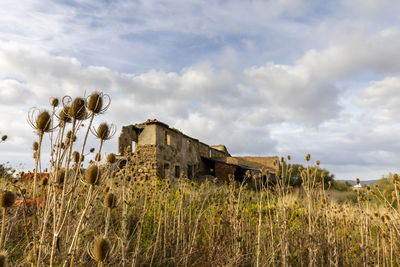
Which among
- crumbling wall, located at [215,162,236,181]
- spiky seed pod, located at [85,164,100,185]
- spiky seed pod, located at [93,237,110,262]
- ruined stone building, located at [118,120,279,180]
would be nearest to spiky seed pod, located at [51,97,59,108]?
spiky seed pod, located at [85,164,100,185]

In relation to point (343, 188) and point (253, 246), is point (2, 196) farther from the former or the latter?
point (343, 188)

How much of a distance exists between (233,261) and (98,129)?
7.20 feet

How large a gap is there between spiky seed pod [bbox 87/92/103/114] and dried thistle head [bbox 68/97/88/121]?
41 millimetres

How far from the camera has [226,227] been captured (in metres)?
4.55

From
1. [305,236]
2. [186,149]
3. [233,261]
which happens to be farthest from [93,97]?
[186,149]

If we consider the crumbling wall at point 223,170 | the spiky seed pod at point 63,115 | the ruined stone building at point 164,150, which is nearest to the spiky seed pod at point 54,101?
the spiky seed pod at point 63,115

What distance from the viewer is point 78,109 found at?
1916 millimetres

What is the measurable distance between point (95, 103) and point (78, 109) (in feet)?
0.36

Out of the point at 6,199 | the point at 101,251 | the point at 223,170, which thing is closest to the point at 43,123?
the point at 6,199

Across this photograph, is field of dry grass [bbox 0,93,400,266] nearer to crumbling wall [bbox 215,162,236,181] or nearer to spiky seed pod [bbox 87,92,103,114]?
spiky seed pod [bbox 87,92,103,114]

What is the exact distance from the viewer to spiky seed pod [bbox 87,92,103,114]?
6.31 feet

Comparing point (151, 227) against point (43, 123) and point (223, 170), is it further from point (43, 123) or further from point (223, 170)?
point (223, 170)

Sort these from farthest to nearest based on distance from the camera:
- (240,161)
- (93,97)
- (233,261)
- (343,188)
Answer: (240,161) → (343,188) → (233,261) → (93,97)

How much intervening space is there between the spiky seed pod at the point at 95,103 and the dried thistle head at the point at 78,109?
4 cm
